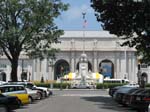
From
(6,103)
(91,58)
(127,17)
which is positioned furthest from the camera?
(91,58)

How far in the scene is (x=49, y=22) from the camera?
55406mm

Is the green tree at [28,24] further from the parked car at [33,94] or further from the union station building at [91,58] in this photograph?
the union station building at [91,58]

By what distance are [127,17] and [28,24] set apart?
51.8 feet

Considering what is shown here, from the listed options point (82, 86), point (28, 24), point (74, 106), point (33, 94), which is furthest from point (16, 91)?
point (82, 86)

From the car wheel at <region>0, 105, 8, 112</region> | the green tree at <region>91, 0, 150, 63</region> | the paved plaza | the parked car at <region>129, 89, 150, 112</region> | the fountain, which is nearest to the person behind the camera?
the car wheel at <region>0, 105, 8, 112</region>

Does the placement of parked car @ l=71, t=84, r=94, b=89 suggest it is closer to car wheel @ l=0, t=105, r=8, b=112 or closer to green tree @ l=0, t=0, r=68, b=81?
green tree @ l=0, t=0, r=68, b=81

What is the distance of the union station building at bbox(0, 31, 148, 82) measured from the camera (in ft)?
492

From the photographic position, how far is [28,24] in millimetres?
54438

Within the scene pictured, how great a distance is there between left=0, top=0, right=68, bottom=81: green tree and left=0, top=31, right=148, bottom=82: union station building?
91.7m

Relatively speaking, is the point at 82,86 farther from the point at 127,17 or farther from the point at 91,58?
the point at 91,58

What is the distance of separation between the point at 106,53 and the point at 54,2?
98849 millimetres

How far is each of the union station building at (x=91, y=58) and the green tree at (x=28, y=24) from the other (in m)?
91.7

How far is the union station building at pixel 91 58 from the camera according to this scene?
492ft

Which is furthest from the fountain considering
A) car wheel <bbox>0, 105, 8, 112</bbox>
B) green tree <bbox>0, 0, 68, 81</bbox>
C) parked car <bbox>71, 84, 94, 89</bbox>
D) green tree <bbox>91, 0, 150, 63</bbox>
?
car wheel <bbox>0, 105, 8, 112</bbox>
